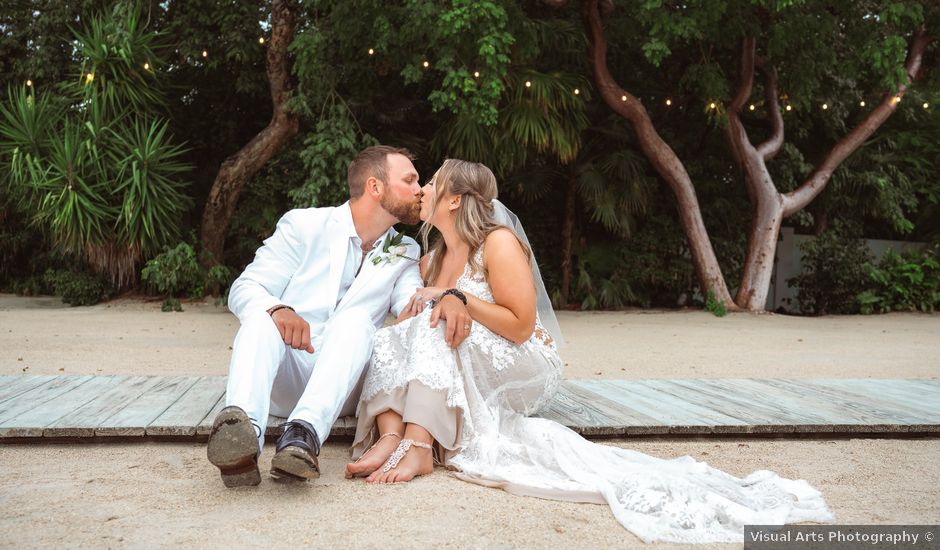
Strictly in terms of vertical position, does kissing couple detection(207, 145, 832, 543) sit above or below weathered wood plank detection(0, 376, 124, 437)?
above

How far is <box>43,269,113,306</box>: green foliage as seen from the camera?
11.6 metres

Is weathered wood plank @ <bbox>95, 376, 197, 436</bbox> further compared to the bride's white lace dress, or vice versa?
weathered wood plank @ <bbox>95, 376, 197, 436</bbox>

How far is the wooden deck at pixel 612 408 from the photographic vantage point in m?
3.19

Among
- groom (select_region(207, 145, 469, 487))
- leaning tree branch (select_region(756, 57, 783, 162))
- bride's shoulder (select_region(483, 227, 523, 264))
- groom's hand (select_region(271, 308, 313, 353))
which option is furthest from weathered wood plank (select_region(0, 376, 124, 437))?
leaning tree branch (select_region(756, 57, 783, 162))

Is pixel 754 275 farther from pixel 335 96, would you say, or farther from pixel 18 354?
pixel 18 354

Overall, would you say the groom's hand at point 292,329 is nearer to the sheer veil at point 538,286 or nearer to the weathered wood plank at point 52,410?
the sheer veil at point 538,286

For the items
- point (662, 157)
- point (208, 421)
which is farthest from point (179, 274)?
point (208, 421)

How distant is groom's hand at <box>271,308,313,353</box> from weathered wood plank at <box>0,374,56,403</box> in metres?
1.73

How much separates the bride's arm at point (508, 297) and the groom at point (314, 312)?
0.39ft

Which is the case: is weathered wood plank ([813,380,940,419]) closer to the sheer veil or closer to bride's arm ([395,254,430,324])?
the sheer veil

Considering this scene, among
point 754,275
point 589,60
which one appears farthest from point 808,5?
point 754,275

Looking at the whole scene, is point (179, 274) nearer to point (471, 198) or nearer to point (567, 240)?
point (567, 240)

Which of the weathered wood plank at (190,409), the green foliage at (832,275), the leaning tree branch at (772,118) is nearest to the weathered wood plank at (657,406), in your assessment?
the weathered wood plank at (190,409)

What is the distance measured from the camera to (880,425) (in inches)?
136
